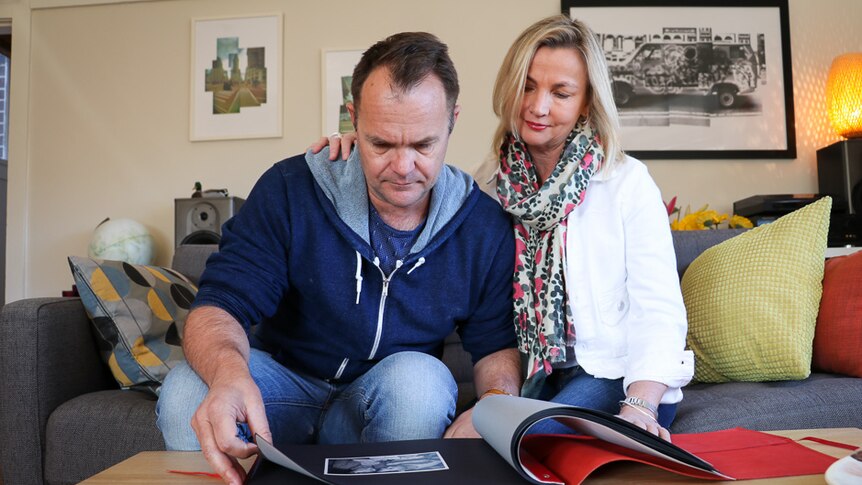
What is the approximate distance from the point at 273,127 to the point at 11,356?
2.47m

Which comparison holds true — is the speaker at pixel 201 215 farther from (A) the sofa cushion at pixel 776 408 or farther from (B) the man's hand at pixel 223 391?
(A) the sofa cushion at pixel 776 408

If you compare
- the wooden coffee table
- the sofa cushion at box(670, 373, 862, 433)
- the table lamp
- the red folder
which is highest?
the table lamp

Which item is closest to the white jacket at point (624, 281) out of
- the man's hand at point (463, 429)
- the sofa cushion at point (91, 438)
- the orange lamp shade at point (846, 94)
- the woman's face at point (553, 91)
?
the woman's face at point (553, 91)

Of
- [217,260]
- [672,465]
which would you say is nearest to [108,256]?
[217,260]

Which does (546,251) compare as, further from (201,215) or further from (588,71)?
(201,215)

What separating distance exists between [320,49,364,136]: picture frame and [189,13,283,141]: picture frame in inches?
10.1

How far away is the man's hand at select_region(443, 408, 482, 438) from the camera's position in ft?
3.77

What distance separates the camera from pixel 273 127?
3984 mm

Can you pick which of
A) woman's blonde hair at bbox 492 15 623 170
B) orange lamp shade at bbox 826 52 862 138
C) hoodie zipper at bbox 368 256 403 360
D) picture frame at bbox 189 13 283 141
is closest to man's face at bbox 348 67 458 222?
hoodie zipper at bbox 368 256 403 360

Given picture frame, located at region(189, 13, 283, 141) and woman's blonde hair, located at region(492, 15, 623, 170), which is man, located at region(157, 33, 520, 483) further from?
picture frame, located at region(189, 13, 283, 141)

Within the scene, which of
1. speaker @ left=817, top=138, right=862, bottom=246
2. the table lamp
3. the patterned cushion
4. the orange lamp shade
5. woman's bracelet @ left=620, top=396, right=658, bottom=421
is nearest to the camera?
woman's bracelet @ left=620, top=396, right=658, bottom=421

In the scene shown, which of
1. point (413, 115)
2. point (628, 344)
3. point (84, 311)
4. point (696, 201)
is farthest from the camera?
point (696, 201)

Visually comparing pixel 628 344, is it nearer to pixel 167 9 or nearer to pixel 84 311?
pixel 84 311

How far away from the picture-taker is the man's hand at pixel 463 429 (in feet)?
3.77
